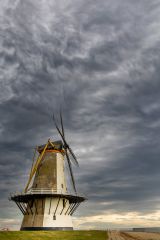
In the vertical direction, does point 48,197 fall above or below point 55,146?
below

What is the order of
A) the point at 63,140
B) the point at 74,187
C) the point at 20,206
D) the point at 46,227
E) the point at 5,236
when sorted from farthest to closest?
the point at 63,140 < the point at 74,187 < the point at 20,206 < the point at 46,227 < the point at 5,236

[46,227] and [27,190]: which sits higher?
[27,190]

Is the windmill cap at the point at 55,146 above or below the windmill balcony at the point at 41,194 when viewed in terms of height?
above

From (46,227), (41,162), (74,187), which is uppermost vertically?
(41,162)

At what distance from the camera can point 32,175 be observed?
50094 mm

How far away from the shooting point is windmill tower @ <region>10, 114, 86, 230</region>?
47.5 m

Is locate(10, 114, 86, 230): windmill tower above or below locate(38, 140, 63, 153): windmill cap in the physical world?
below

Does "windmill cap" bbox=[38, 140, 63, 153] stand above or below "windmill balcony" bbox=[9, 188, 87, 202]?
above

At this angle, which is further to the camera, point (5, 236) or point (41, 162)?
point (41, 162)

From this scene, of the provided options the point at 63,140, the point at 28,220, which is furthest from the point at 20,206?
the point at 63,140

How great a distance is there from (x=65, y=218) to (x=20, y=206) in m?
7.50

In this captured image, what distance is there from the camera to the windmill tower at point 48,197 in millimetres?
47469

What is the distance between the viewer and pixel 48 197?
1909 inches

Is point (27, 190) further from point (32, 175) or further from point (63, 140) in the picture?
point (63, 140)
